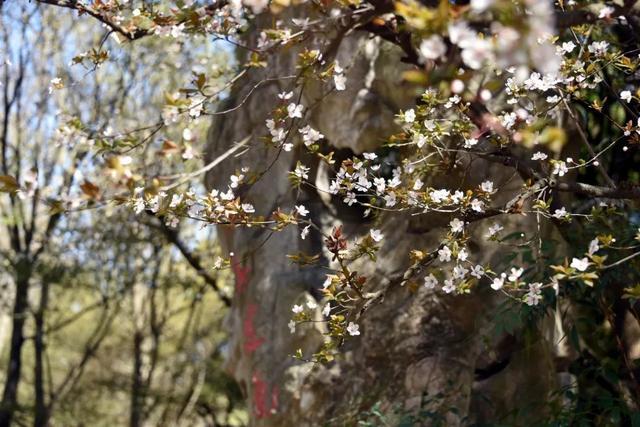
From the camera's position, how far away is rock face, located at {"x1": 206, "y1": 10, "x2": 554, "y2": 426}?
191 inches

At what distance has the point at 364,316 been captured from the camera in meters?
5.05

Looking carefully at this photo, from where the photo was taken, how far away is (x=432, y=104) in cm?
340

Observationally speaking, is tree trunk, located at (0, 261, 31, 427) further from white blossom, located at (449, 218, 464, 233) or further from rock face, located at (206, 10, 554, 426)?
white blossom, located at (449, 218, 464, 233)

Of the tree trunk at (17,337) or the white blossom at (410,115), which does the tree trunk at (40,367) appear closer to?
the tree trunk at (17,337)

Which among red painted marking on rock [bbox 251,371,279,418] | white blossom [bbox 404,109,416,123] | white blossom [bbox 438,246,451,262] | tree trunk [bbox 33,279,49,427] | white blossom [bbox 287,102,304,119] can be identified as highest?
tree trunk [bbox 33,279,49,427]

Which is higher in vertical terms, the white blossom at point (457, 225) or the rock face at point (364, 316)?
the rock face at point (364, 316)

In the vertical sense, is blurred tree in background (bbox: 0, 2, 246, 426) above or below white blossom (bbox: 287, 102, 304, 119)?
above

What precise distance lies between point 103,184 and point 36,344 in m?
7.29

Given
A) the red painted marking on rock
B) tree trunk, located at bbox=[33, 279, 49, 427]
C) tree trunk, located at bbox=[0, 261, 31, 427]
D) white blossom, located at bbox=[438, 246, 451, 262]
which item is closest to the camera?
white blossom, located at bbox=[438, 246, 451, 262]

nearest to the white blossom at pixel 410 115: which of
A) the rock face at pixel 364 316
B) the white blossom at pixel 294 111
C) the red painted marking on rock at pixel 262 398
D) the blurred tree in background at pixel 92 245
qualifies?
the white blossom at pixel 294 111

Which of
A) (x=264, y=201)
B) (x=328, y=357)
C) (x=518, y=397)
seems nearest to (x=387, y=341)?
(x=518, y=397)

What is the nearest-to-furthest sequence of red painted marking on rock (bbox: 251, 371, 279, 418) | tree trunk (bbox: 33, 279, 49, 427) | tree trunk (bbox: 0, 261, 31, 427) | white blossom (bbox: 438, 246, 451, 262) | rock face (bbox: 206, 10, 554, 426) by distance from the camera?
1. white blossom (bbox: 438, 246, 451, 262)
2. rock face (bbox: 206, 10, 554, 426)
3. red painted marking on rock (bbox: 251, 371, 279, 418)
4. tree trunk (bbox: 0, 261, 31, 427)
5. tree trunk (bbox: 33, 279, 49, 427)

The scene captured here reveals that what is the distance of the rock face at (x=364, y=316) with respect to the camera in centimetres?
484

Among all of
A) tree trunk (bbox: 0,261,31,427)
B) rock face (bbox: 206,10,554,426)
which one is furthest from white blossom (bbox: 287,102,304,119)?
tree trunk (bbox: 0,261,31,427)
